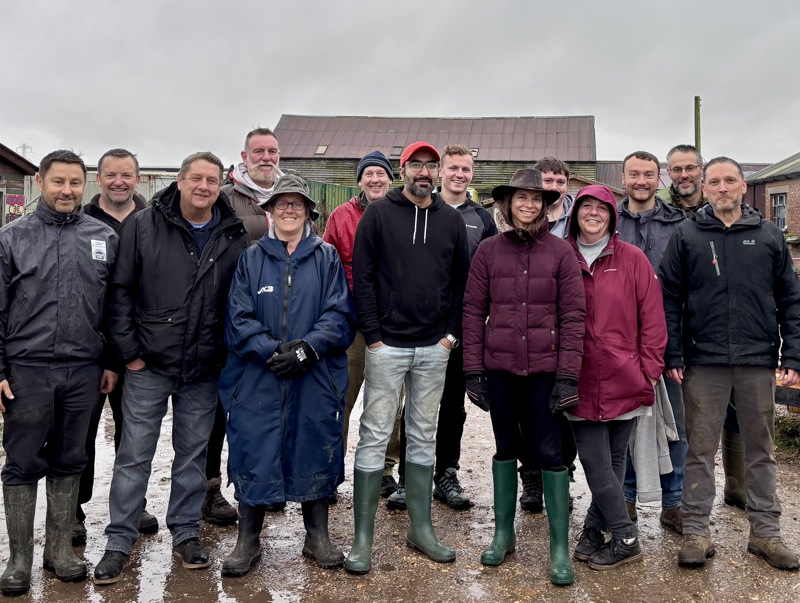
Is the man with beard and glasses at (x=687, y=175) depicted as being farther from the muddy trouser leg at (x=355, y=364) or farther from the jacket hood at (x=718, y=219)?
the muddy trouser leg at (x=355, y=364)

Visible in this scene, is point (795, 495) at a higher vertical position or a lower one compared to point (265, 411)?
lower

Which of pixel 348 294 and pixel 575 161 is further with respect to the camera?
pixel 575 161

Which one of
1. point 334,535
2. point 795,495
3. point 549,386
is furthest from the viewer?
point 795,495

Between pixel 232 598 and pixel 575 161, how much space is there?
3302 centimetres

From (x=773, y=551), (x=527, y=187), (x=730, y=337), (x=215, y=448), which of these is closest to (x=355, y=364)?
(x=215, y=448)

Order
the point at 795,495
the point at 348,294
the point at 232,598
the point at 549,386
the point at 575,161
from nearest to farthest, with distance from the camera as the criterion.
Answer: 1. the point at 232,598
2. the point at 549,386
3. the point at 348,294
4. the point at 795,495
5. the point at 575,161

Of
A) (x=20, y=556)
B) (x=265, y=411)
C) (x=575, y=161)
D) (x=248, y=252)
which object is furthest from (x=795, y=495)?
(x=575, y=161)

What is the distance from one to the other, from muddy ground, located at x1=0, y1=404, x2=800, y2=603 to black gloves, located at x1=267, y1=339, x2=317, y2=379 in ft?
3.64

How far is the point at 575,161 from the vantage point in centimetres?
3441

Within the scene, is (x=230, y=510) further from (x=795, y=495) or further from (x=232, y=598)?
(x=795, y=495)

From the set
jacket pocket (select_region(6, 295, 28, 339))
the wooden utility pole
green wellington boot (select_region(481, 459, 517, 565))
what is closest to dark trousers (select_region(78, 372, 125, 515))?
jacket pocket (select_region(6, 295, 28, 339))

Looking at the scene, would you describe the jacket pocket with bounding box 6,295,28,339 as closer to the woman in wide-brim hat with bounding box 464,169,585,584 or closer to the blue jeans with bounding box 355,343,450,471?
the blue jeans with bounding box 355,343,450,471

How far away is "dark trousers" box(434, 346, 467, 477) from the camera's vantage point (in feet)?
16.9

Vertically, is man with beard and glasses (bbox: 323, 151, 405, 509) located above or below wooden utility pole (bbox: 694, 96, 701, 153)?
below
